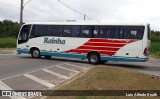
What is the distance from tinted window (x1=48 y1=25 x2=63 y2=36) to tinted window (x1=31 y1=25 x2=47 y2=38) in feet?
1.68

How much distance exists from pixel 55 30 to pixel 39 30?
170 cm

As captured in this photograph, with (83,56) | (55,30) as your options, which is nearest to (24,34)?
(55,30)

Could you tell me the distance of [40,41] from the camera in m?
29.5

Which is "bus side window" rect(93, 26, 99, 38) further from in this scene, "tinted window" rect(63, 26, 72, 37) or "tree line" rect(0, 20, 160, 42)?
"tree line" rect(0, 20, 160, 42)

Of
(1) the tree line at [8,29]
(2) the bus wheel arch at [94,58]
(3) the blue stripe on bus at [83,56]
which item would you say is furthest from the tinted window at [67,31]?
(1) the tree line at [8,29]

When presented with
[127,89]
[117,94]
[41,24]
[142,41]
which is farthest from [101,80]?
[41,24]

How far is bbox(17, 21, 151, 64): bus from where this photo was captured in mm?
24547

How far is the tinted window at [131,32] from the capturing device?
24.3m

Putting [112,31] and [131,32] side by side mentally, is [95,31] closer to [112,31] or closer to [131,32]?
[112,31]

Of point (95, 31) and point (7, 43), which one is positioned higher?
point (95, 31)

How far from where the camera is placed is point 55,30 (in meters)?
28.6

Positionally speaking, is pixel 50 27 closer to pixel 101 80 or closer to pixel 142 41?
pixel 142 41

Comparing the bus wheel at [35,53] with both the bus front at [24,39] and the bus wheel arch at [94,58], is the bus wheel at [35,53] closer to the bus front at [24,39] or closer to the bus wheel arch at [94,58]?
the bus front at [24,39]

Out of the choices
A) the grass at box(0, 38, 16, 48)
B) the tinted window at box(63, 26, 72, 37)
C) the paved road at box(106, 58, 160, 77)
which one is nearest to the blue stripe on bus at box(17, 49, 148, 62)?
the paved road at box(106, 58, 160, 77)
